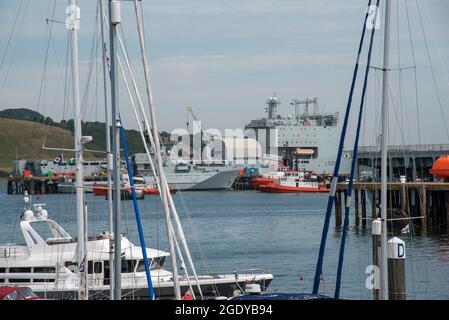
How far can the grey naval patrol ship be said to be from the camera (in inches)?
5719

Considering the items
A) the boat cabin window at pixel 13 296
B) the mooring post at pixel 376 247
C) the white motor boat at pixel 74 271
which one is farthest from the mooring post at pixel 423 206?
the boat cabin window at pixel 13 296

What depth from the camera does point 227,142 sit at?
14938 cm

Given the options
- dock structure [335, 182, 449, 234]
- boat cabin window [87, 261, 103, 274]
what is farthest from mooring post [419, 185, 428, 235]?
boat cabin window [87, 261, 103, 274]

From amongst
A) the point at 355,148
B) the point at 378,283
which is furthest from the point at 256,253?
the point at 378,283

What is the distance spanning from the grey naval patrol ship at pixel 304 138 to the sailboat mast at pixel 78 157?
407 ft

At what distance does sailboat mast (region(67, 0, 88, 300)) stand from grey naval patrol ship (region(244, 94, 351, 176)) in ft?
407

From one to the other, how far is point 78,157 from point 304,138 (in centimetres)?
12852

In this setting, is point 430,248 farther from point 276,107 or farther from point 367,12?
point 276,107

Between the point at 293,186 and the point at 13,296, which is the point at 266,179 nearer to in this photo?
the point at 293,186

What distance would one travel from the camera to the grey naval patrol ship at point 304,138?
5719 inches

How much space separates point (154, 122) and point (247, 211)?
222ft

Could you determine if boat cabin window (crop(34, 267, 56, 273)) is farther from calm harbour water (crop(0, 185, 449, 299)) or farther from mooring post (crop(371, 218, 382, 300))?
mooring post (crop(371, 218, 382, 300))

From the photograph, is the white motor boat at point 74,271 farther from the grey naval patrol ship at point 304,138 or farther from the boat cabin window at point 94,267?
the grey naval patrol ship at point 304,138
